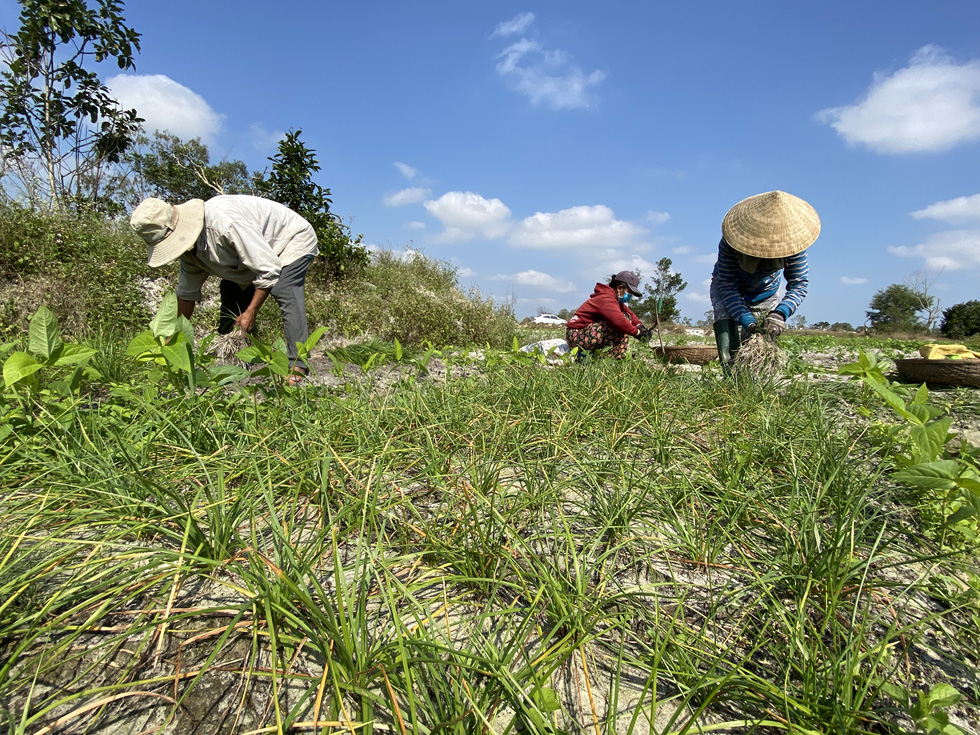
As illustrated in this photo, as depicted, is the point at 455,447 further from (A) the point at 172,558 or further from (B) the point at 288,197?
(B) the point at 288,197

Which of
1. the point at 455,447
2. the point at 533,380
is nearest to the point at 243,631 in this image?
the point at 455,447

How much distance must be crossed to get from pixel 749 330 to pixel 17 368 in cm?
406

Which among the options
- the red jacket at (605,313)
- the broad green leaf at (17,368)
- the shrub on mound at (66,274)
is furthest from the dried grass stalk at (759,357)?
the shrub on mound at (66,274)

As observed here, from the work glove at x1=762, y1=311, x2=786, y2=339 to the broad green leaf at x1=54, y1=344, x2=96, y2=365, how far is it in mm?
3878

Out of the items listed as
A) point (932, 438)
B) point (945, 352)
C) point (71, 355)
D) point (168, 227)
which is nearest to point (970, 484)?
point (932, 438)

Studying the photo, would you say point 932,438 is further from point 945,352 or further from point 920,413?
point 945,352

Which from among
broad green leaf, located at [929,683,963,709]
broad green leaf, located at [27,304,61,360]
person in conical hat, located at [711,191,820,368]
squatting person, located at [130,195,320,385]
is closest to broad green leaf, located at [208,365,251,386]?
broad green leaf, located at [27,304,61,360]

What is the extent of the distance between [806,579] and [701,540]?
266 millimetres

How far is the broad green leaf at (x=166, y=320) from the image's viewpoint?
1.85 m

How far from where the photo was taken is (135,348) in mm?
1811

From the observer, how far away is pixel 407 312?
7.28 metres

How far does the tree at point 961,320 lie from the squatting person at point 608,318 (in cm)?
1965

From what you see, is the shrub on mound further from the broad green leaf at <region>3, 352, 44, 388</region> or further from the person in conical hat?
the person in conical hat

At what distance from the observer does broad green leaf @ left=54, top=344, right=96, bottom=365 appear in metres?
1.73
